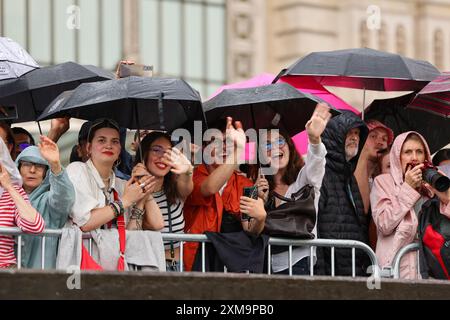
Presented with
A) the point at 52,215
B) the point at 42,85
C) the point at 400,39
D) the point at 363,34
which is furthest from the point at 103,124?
the point at 400,39

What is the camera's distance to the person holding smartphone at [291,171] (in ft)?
42.0

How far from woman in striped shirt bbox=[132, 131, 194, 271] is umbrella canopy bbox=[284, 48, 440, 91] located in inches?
85.8

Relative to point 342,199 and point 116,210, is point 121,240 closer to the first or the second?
point 116,210

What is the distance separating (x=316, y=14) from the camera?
35969mm

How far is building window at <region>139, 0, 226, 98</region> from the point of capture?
33.8 metres

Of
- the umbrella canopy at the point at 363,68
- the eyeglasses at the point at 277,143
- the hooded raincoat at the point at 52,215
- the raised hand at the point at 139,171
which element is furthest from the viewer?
the umbrella canopy at the point at 363,68

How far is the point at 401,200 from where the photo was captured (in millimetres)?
13062

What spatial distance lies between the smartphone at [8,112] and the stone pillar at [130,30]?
19.5 m

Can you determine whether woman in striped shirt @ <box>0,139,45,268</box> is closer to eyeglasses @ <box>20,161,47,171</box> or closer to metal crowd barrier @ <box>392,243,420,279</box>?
eyeglasses @ <box>20,161,47,171</box>

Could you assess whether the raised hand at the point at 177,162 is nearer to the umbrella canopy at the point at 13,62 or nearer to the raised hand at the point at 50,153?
the raised hand at the point at 50,153

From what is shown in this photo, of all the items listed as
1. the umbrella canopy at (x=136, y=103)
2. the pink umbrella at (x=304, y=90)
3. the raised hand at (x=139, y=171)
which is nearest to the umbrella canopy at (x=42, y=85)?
the umbrella canopy at (x=136, y=103)

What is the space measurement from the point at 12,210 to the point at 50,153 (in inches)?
21.3

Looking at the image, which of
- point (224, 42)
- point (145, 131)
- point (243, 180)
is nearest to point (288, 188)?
point (243, 180)

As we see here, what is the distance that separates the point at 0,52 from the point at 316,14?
22.1 meters
